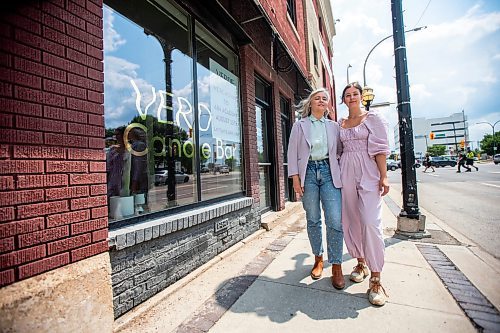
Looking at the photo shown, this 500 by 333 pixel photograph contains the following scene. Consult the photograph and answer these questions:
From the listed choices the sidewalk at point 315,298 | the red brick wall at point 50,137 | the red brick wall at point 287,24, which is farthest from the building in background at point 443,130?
the red brick wall at point 50,137

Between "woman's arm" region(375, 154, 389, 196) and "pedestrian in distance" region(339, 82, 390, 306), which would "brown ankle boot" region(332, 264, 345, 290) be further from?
"woman's arm" region(375, 154, 389, 196)

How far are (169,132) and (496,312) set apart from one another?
3496 mm

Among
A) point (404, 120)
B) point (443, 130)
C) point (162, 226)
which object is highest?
point (443, 130)

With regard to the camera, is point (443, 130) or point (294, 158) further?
point (443, 130)

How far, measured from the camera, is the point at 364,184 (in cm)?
253

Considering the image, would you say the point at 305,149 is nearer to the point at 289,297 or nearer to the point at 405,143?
the point at 289,297

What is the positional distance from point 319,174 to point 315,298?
116cm

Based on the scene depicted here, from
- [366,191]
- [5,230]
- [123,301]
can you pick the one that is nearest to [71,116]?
[5,230]

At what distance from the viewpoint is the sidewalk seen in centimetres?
205

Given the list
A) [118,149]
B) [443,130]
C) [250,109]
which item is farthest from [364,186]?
[443,130]

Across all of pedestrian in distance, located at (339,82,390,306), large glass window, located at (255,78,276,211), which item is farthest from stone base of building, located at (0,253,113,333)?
large glass window, located at (255,78,276,211)

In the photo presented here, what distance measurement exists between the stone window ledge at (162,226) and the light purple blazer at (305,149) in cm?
117

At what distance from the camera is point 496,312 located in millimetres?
2082

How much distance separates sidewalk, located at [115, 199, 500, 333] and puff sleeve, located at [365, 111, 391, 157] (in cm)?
131
